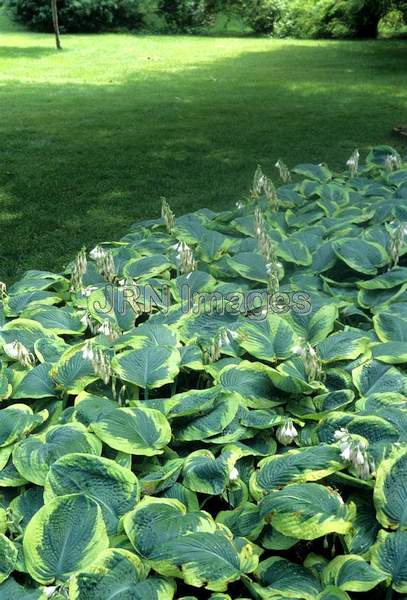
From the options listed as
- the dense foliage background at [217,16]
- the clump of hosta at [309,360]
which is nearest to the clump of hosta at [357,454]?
the clump of hosta at [309,360]

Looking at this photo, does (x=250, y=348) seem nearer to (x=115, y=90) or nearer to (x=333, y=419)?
(x=333, y=419)

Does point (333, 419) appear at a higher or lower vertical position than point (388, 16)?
lower

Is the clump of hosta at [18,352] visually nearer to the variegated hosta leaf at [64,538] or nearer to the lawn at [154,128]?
the variegated hosta leaf at [64,538]

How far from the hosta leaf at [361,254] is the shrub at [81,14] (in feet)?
62.6

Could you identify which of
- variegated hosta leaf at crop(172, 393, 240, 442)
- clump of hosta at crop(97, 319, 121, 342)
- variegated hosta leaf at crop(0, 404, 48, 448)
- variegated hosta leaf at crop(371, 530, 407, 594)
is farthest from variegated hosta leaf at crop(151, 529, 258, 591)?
clump of hosta at crop(97, 319, 121, 342)

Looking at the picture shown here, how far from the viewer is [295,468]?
66.6 inches

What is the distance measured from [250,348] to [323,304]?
47 cm

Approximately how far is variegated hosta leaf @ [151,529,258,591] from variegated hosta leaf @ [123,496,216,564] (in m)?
0.02

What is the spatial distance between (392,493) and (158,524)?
0.54 m

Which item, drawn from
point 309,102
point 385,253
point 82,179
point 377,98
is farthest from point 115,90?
point 385,253

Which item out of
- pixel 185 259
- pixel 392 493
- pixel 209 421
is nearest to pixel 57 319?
pixel 185 259

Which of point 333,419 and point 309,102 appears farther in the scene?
point 309,102

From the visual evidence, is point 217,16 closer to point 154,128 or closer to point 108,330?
point 154,128

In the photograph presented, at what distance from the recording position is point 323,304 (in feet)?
8.50
